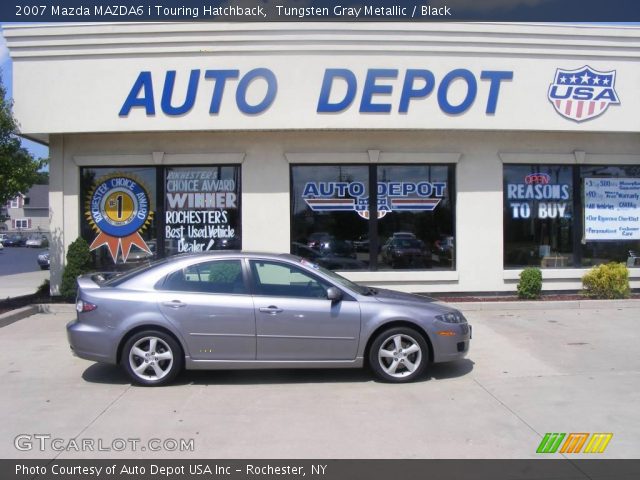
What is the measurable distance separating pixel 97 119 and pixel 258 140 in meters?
3.11

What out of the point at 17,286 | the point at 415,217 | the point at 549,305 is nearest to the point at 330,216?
the point at 415,217

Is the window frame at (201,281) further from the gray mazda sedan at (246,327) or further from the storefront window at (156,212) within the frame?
the storefront window at (156,212)

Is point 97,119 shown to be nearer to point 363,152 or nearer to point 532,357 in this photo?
point 363,152

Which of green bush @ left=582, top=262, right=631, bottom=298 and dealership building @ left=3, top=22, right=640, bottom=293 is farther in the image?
green bush @ left=582, top=262, right=631, bottom=298

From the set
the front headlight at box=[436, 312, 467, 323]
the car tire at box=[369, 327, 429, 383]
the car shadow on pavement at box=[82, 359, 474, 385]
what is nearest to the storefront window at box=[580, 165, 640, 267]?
the car shadow on pavement at box=[82, 359, 474, 385]

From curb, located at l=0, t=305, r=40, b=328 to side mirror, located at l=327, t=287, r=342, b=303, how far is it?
21.0ft

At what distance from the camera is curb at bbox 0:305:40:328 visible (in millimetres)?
9944

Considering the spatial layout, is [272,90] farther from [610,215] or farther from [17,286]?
[17,286]

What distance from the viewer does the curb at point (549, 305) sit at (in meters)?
11.2

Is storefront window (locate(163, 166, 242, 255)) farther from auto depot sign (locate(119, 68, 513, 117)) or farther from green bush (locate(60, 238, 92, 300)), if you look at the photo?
green bush (locate(60, 238, 92, 300))

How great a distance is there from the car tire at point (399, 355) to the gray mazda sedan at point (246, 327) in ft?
0.04

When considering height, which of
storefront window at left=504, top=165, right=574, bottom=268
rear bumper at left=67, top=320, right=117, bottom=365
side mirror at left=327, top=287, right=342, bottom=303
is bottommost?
rear bumper at left=67, top=320, right=117, bottom=365

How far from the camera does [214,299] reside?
6504mm

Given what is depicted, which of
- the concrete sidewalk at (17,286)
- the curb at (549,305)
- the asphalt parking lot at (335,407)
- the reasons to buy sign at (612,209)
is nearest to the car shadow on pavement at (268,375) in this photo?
the asphalt parking lot at (335,407)
